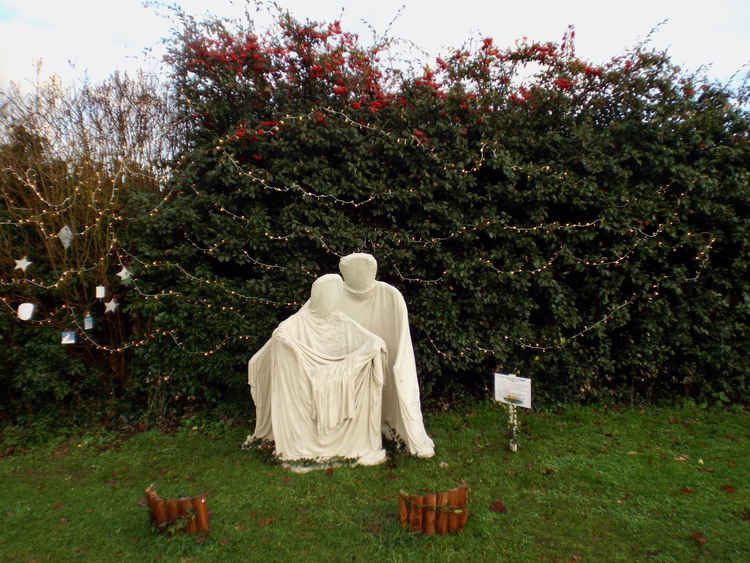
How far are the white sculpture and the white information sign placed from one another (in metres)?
1.13

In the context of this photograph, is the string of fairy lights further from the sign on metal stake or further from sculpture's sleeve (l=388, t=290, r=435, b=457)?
sculpture's sleeve (l=388, t=290, r=435, b=457)

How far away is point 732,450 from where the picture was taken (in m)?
3.97

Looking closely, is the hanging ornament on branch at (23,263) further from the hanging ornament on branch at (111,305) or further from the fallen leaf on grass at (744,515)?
the fallen leaf on grass at (744,515)

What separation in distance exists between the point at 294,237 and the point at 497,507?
3296 millimetres

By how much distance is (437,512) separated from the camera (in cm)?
257

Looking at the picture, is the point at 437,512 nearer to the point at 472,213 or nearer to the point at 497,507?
the point at 497,507

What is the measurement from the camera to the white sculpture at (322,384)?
11.3 feet

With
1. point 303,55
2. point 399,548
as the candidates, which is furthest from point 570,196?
point 399,548

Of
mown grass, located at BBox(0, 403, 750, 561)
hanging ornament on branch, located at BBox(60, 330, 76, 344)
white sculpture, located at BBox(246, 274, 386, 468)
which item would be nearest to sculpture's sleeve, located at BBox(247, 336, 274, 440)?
white sculpture, located at BBox(246, 274, 386, 468)

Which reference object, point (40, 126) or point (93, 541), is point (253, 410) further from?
point (40, 126)

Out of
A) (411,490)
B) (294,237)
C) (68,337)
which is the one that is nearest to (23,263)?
(68,337)

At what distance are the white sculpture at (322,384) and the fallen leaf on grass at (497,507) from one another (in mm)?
979

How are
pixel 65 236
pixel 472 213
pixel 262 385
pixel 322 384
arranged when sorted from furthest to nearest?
pixel 472 213, pixel 65 236, pixel 262 385, pixel 322 384

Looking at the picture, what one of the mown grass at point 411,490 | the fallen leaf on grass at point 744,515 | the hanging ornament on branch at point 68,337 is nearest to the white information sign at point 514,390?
the mown grass at point 411,490
